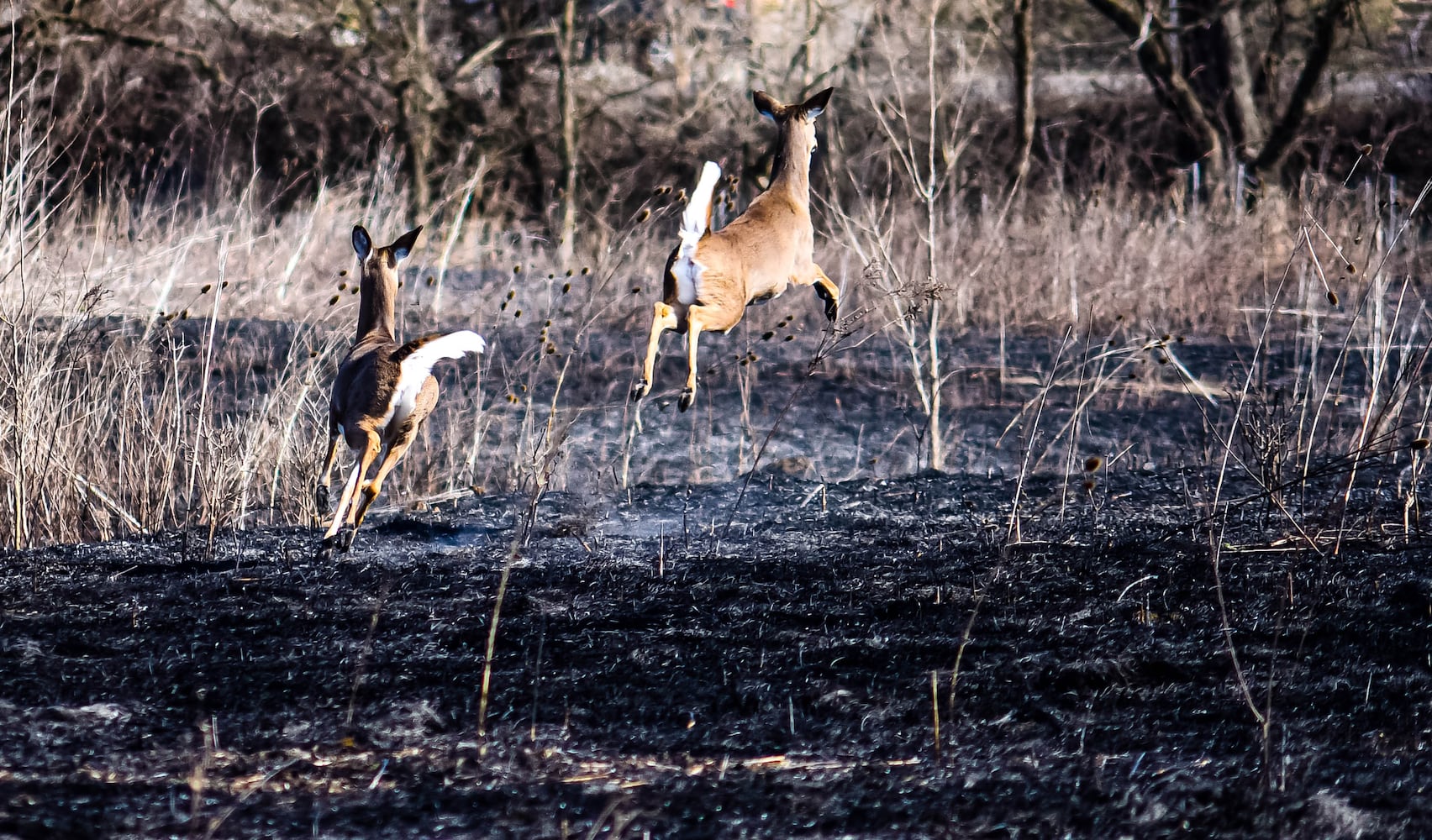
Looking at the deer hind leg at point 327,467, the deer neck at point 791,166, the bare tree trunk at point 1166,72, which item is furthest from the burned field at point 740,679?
the bare tree trunk at point 1166,72

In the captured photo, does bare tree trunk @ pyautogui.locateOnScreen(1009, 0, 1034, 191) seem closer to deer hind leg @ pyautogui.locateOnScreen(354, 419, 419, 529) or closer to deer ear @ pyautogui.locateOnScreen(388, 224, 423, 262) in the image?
deer ear @ pyautogui.locateOnScreen(388, 224, 423, 262)

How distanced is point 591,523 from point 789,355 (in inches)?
207

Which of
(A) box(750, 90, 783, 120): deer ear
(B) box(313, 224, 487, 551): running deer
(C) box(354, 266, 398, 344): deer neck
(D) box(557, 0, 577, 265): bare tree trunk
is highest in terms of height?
(D) box(557, 0, 577, 265): bare tree trunk

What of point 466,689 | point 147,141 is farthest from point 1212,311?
point 147,141

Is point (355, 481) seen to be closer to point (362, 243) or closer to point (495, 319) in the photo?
point (362, 243)

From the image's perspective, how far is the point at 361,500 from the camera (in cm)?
491

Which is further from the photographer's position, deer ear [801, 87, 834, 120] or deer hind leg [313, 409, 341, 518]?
deer hind leg [313, 409, 341, 518]

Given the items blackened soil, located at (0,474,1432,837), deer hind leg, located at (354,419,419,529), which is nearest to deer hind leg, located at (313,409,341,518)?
deer hind leg, located at (354,419,419,529)

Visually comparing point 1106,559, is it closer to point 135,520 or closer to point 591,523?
point 591,523

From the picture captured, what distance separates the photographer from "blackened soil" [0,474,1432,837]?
9.49 ft

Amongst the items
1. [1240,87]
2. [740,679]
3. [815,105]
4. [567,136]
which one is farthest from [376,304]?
[1240,87]

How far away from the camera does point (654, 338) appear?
13.2 ft

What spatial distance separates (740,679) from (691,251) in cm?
116

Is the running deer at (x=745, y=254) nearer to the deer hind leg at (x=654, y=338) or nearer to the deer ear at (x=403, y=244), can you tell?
the deer hind leg at (x=654, y=338)
